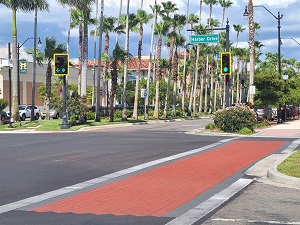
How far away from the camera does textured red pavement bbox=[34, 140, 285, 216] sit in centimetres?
953

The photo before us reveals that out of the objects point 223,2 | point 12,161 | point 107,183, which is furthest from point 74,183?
point 223,2

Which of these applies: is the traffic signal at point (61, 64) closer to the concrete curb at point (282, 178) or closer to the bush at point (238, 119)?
the bush at point (238, 119)

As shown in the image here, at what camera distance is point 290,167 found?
13.9m

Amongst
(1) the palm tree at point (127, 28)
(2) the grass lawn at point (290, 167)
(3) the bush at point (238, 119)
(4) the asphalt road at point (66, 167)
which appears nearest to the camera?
(4) the asphalt road at point (66, 167)

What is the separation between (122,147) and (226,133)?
434 inches

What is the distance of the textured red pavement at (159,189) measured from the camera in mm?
9531

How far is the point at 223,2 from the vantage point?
287 feet

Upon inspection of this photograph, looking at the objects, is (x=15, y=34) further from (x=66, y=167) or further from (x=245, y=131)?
(x=66, y=167)

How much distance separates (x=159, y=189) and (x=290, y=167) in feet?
13.2

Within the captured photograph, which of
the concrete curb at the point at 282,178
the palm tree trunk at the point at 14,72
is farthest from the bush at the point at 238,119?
the concrete curb at the point at 282,178

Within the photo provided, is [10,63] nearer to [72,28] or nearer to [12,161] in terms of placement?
[72,28]

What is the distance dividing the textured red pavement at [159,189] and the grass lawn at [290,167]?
1.26 m

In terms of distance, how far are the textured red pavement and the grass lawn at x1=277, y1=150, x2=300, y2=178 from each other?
4.14 ft

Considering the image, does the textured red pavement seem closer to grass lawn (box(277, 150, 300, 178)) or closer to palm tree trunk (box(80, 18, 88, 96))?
grass lawn (box(277, 150, 300, 178))
